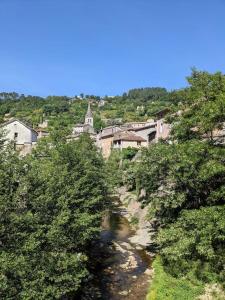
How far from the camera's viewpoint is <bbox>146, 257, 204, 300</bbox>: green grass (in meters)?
21.3

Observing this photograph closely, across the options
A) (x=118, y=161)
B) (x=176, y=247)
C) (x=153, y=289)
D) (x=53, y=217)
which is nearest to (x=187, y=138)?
(x=176, y=247)

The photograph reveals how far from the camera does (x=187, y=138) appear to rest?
2608cm

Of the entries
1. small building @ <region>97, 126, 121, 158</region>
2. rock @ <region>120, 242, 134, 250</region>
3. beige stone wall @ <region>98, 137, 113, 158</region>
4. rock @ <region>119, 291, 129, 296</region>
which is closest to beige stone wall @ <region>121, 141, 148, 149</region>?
small building @ <region>97, 126, 121, 158</region>

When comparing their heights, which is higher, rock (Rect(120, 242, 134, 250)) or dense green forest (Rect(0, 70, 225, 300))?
dense green forest (Rect(0, 70, 225, 300))

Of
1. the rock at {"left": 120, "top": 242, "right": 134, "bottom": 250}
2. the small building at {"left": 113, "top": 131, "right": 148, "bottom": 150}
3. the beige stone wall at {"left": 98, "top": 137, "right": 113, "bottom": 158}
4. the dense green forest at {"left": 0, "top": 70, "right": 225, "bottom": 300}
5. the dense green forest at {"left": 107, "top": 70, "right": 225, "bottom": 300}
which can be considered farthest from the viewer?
the beige stone wall at {"left": 98, "top": 137, "right": 113, "bottom": 158}

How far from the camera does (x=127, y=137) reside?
80.7 meters

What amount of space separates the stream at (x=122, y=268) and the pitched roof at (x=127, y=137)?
4082 cm

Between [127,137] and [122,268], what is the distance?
53.8 metres

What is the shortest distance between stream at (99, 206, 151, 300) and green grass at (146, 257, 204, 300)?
81cm

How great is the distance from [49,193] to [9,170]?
2.55 metres

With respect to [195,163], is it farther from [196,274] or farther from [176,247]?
[196,274]

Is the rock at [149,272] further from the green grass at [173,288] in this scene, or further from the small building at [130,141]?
the small building at [130,141]

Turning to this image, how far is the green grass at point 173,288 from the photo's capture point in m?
21.3

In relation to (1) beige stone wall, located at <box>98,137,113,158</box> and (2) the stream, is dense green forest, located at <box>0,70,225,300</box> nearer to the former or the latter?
(2) the stream
